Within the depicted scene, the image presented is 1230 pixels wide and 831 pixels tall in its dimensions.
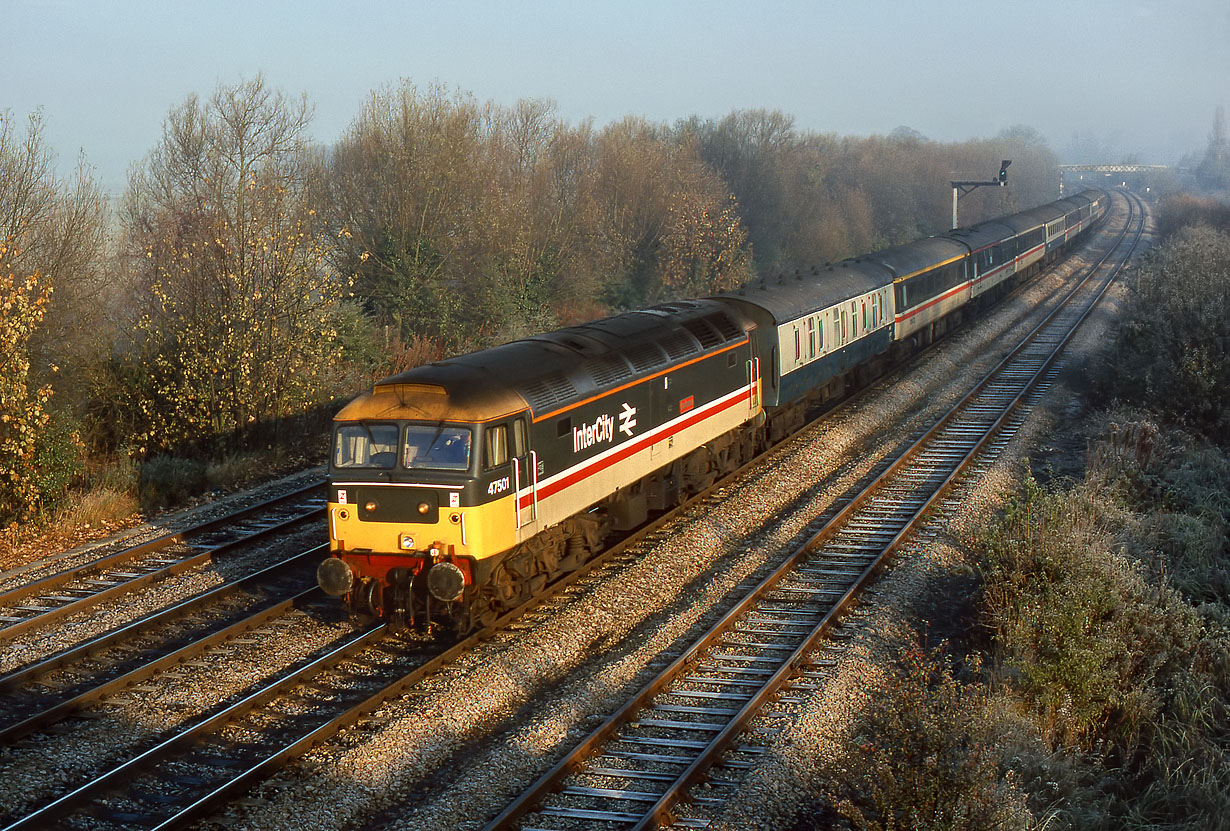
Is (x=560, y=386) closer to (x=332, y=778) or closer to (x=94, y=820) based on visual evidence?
(x=332, y=778)

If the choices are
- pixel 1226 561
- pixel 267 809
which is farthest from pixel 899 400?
pixel 267 809

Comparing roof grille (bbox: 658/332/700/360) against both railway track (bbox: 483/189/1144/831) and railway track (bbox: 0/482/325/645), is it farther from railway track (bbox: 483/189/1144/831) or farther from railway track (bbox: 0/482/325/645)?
railway track (bbox: 0/482/325/645)

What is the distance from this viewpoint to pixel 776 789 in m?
9.41

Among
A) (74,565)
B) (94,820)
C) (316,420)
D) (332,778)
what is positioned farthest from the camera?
(316,420)

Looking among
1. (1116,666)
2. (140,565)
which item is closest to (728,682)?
(1116,666)

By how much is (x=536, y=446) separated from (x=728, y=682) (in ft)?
11.5

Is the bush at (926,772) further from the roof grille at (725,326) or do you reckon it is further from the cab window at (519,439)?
the roof grille at (725,326)

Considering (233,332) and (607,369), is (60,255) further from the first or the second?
(607,369)

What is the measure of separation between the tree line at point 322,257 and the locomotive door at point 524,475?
28.9ft

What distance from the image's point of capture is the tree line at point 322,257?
72.2 feet

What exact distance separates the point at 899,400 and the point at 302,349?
1420 cm

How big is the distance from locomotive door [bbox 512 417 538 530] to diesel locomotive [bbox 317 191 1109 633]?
0.02m

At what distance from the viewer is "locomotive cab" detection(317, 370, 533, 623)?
475 inches

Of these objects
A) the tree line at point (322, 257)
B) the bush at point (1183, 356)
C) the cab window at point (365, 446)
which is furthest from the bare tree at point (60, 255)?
the bush at point (1183, 356)
